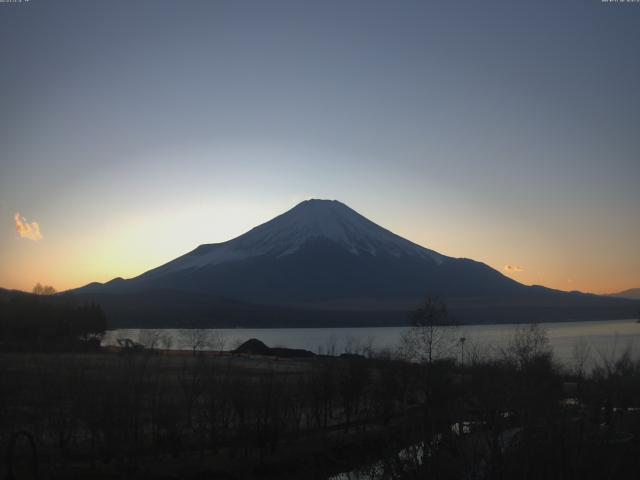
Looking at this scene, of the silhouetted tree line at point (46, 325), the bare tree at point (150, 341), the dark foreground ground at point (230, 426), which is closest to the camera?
the dark foreground ground at point (230, 426)

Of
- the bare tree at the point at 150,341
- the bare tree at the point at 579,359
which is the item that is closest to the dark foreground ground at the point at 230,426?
the bare tree at the point at 579,359

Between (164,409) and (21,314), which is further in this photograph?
(21,314)

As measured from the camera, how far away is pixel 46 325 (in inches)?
2142

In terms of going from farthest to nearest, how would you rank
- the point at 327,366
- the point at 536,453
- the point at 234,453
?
the point at 327,366
the point at 234,453
the point at 536,453

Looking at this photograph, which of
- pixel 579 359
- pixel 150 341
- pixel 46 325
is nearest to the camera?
pixel 579 359

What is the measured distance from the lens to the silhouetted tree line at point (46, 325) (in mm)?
48497

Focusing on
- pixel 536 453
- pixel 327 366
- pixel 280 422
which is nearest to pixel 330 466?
pixel 280 422

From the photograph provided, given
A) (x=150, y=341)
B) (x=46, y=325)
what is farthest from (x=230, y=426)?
(x=150, y=341)

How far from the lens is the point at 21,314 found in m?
55.0

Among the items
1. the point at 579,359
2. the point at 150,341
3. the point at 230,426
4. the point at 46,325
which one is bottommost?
the point at 230,426

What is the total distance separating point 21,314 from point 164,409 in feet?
133

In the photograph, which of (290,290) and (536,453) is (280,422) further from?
(290,290)

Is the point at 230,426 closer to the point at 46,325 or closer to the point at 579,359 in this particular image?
the point at 579,359

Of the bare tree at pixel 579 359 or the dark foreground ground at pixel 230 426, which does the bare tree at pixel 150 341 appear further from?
the bare tree at pixel 579 359
